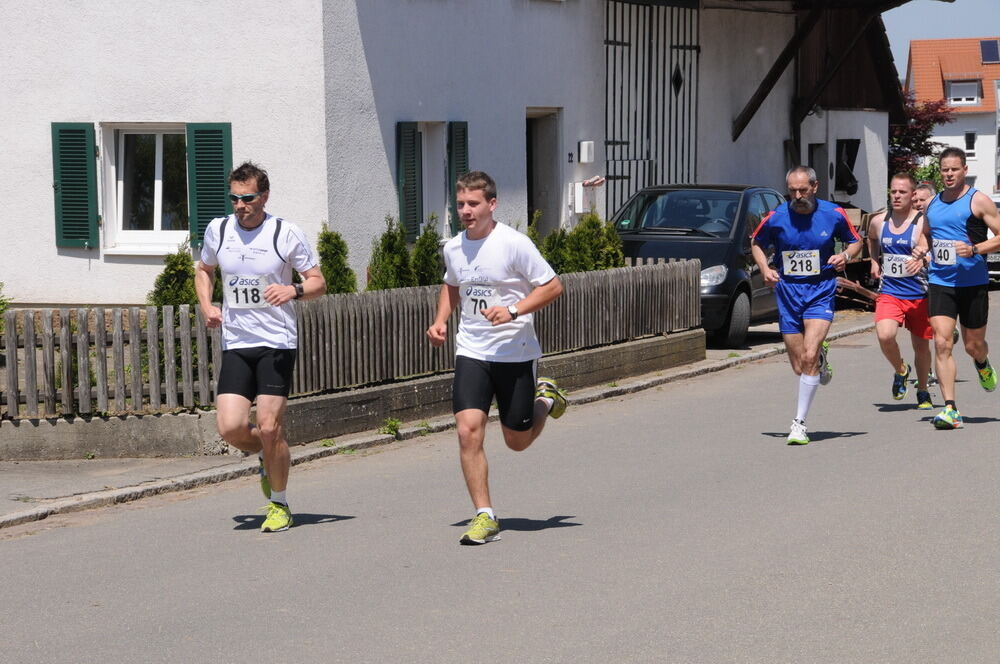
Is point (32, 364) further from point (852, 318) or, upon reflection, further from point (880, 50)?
point (880, 50)

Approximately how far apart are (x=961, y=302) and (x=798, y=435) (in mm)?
1783

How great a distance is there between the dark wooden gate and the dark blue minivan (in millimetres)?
4025

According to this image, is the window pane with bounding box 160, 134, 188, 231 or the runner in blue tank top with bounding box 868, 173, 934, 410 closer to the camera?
the runner in blue tank top with bounding box 868, 173, 934, 410

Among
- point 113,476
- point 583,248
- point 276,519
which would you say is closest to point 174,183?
point 583,248

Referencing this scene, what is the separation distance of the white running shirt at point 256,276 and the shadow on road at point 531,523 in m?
1.46

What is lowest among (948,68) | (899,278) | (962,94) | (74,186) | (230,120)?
(899,278)

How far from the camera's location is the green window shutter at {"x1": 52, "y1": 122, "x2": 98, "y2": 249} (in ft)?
54.2

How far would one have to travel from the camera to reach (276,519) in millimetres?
8094

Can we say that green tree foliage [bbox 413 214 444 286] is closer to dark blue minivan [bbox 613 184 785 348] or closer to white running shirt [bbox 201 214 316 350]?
dark blue minivan [bbox 613 184 785 348]

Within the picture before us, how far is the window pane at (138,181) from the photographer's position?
55.1 ft

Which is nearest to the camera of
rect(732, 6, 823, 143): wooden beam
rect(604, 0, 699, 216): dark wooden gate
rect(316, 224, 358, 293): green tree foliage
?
rect(316, 224, 358, 293): green tree foliage

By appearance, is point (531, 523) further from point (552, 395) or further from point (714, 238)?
point (714, 238)

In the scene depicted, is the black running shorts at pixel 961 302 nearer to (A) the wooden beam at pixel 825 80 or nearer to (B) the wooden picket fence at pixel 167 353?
(B) the wooden picket fence at pixel 167 353

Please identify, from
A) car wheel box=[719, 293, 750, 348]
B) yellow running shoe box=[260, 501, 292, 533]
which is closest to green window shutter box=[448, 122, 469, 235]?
car wheel box=[719, 293, 750, 348]
